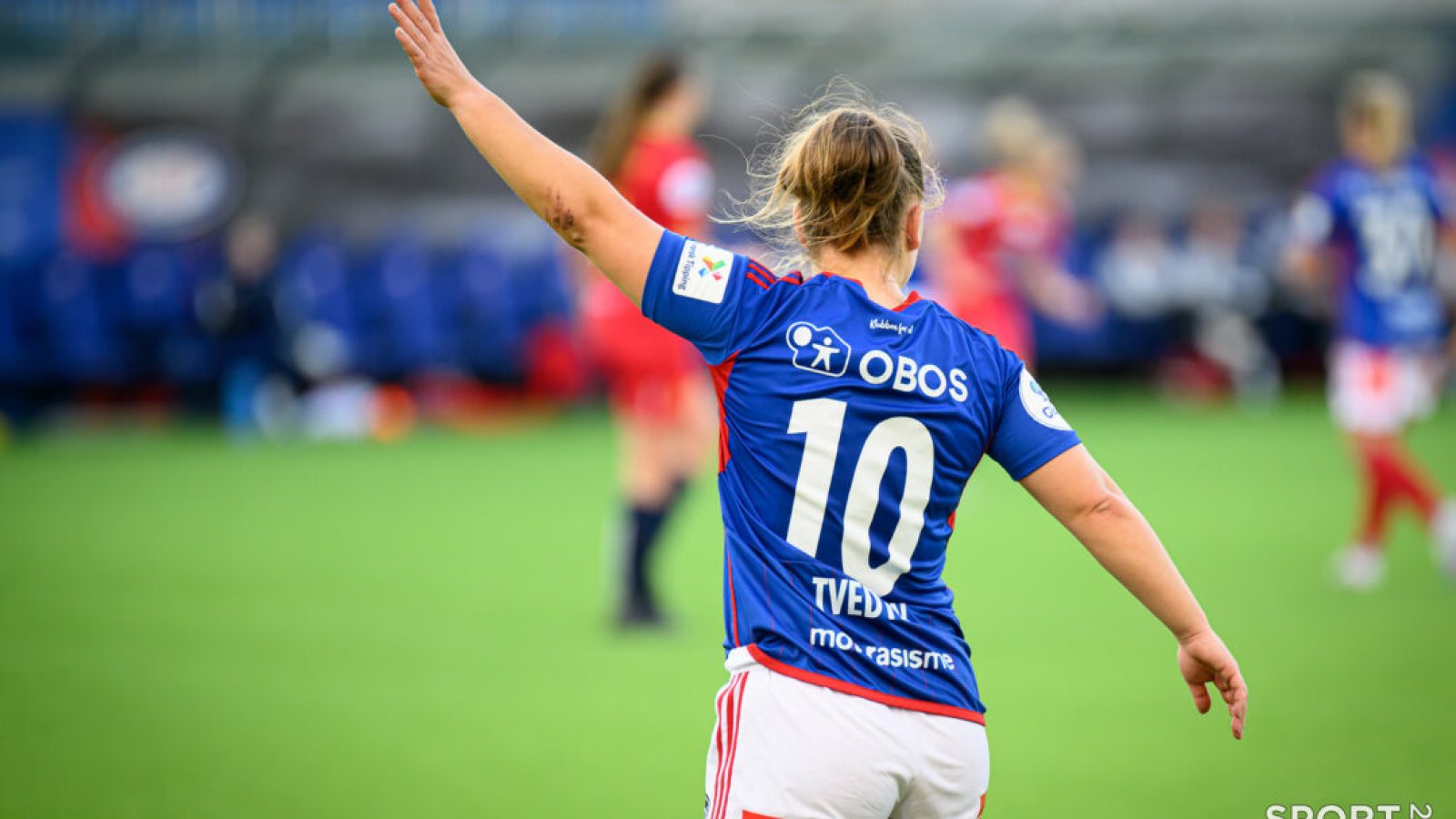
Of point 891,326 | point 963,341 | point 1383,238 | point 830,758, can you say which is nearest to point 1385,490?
point 1383,238

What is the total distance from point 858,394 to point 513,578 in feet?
19.7

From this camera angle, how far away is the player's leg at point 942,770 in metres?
2.55

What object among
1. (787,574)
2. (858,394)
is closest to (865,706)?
(787,574)

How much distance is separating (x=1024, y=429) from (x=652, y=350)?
4617 millimetres

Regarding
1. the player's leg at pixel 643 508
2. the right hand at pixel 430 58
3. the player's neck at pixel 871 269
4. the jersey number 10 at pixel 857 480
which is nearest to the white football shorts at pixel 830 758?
the jersey number 10 at pixel 857 480

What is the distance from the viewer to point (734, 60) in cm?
1934

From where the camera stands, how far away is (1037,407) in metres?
2.66

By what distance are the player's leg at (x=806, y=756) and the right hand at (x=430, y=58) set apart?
3.91ft

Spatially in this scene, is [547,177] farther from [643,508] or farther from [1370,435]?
[1370,435]

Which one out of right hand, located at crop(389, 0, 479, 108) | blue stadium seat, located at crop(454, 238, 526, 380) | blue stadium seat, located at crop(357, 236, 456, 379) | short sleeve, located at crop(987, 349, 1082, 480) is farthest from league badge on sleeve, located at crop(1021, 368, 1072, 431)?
blue stadium seat, located at crop(454, 238, 526, 380)

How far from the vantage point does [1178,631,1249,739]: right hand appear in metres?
2.66

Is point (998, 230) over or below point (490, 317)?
below

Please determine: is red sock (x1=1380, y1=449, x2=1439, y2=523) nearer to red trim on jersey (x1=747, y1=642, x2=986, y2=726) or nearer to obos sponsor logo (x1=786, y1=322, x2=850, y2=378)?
red trim on jersey (x1=747, y1=642, x2=986, y2=726)

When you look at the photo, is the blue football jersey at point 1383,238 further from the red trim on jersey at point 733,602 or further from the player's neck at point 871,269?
the red trim on jersey at point 733,602
